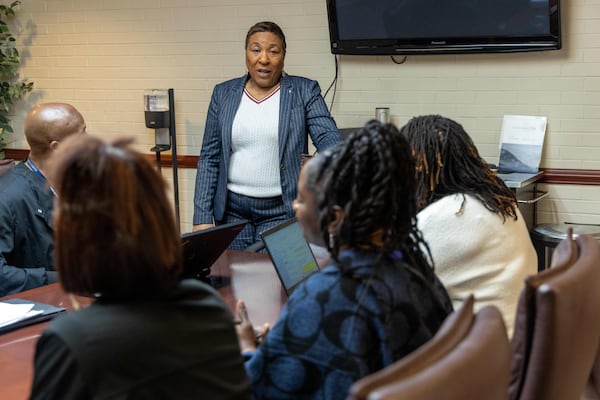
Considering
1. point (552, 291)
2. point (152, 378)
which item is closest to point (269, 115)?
point (552, 291)

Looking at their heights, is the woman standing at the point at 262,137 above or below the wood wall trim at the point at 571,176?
above

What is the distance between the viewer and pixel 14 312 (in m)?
2.17

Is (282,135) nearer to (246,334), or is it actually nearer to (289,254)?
(289,254)

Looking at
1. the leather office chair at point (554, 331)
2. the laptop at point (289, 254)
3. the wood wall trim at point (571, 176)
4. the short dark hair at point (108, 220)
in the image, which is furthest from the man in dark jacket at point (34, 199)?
the wood wall trim at point (571, 176)

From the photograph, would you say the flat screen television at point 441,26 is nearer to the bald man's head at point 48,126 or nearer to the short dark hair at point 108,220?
the bald man's head at point 48,126

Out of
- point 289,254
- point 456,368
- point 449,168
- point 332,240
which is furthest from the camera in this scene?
point 289,254

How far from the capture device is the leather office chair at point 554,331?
5.13 feet

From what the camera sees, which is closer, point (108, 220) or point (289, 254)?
point (108, 220)

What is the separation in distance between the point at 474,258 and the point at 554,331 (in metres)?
0.57

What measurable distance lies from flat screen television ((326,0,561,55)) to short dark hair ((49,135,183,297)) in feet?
11.0

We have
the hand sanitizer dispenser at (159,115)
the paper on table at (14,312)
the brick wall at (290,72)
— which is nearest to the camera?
the paper on table at (14,312)

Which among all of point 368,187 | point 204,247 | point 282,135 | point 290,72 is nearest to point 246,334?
point 368,187

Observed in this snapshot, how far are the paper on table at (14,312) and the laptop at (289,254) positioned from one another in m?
0.66

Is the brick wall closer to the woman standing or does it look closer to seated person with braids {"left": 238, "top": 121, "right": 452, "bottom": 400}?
the woman standing
